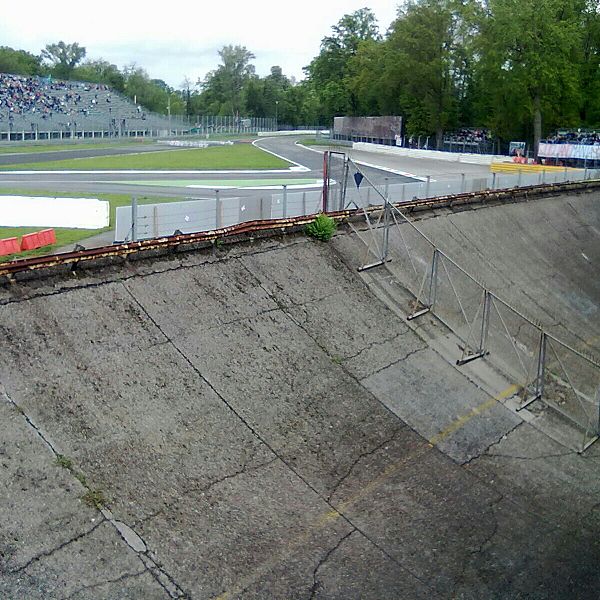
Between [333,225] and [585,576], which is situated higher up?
[333,225]

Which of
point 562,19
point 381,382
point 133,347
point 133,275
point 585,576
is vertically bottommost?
point 585,576

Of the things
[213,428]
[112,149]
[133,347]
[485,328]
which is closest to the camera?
[213,428]

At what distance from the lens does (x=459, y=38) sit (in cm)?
7725

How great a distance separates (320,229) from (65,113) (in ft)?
264

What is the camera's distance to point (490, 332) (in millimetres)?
18828

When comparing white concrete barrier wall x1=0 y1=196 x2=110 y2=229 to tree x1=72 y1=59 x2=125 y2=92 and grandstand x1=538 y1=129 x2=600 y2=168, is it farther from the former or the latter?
Result: tree x1=72 y1=59 x2=125 y2=92

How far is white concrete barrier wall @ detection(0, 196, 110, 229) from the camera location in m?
23.0

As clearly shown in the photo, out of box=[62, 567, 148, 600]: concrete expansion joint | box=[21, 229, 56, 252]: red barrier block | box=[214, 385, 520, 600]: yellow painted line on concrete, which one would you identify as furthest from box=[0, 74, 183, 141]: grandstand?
box=[62, 567, 148, 600]: concrete expansion joint

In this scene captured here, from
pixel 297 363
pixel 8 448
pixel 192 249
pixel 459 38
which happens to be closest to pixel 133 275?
pixel 192 249

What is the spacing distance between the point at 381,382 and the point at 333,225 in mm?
6777

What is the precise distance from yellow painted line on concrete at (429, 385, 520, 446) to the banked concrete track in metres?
0.07

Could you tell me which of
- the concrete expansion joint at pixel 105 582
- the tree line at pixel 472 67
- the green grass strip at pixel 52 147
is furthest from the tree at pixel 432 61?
the concrete expansion joint at pixel 105 582

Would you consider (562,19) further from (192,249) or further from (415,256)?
(192,249)

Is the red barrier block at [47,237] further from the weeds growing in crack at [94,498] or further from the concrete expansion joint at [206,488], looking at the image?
the weeds growing in crack at [94,498]
